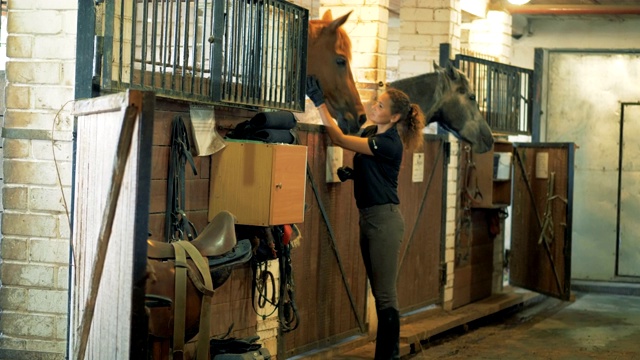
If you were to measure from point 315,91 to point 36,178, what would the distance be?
A: 263 centimetres

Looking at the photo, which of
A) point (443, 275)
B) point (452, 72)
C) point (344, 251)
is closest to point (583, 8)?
point (452, 72)

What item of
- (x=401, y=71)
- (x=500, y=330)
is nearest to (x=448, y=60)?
(x=401, y=71)

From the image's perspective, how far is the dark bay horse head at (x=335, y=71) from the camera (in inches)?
277

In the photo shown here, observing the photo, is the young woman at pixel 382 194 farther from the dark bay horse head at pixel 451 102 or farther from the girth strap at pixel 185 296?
the girth strap at pixel 185 296

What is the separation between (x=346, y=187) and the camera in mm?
7105

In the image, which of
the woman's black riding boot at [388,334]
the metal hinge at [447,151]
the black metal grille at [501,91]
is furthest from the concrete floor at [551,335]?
the black metal grille at [501,91]

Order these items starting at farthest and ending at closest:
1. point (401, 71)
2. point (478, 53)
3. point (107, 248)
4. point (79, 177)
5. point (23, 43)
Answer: point (478, 53)
point (401, 71)
point (23, 43)
point (79, 177)
point (107, 248)

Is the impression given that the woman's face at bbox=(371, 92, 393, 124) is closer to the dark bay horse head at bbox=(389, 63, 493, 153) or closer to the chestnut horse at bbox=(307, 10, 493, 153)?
the chestnut horse at bbox=(307, 10, 493, 153)

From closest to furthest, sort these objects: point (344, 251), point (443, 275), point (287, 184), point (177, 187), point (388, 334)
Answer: point (177, 187) → point (287, 184) → point (388, 334) → point (344, 251) → point (443, 275)

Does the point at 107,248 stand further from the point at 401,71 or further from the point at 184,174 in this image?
the point at 401,71

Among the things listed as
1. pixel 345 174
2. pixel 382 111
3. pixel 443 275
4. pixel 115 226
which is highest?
pixel 382 111

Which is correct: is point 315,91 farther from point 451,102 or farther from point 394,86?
point 451,102

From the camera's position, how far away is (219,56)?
546 cm

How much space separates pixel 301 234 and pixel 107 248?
2986mm
